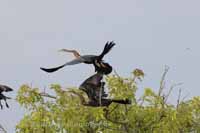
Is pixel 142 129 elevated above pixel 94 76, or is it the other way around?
pixel 94 76

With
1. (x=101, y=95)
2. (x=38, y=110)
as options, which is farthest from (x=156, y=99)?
(x=101, y=95)

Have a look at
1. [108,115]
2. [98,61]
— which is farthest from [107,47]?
[108,115]

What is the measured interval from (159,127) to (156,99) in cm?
52

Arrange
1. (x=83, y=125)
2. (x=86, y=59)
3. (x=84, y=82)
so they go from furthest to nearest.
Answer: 1. (x=83, y=125)
2. (x=84, y=82)
3. (x=86, y=59)

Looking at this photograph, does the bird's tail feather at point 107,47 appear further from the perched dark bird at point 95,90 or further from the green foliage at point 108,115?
the green foliage at point 108,115

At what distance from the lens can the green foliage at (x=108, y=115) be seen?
848 cm

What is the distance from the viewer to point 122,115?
355 inches

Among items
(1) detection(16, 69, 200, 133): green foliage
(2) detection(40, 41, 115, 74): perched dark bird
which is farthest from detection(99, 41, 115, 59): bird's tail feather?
(1) detection(16, 69, 200, 133): green foliage

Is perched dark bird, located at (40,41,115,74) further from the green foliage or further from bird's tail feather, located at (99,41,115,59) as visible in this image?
the green foliage

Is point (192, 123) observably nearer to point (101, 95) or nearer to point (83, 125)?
point (83, 125)

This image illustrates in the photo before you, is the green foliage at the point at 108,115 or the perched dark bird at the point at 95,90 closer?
the perched dark bird at the point at 95,90

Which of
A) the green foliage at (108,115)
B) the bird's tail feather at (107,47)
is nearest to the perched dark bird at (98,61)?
the bird's tail feather at (107,47)

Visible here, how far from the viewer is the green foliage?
8.48 metres

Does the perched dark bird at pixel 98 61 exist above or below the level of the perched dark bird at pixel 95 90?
above
